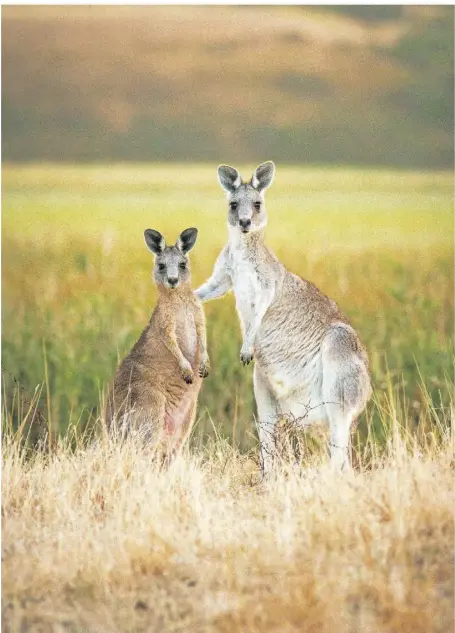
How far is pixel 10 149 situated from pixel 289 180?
147 cm

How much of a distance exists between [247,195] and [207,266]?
3.57 ft

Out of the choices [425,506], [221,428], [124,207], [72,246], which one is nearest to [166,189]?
[124,207]

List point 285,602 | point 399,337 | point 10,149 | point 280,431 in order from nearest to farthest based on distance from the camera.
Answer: point 285,602 < point 280,431 < point 10,149 < point 399,337

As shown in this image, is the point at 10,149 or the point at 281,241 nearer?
the point at 10,149

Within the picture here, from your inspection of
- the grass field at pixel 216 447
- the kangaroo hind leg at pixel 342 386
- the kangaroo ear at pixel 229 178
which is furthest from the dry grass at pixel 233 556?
the kangaroo ear at pixel 229 178

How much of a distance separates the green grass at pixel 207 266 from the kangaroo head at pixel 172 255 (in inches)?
28.7

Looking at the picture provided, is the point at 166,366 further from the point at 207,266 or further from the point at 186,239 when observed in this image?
the point at 207,266

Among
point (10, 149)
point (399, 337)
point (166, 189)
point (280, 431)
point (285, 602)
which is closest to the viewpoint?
point (285, 602)

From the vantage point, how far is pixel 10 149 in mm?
5527

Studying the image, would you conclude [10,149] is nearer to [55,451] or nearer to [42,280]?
[42,280]

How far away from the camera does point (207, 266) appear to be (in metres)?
5.98

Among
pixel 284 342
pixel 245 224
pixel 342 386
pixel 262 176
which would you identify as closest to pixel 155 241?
pixel 245 224

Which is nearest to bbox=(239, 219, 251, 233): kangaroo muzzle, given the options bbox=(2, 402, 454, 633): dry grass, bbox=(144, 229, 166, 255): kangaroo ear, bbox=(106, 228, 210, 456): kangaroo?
bbox=(106, 228, 210, 456): kangaroo

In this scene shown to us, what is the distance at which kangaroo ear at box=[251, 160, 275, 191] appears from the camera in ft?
16.4
